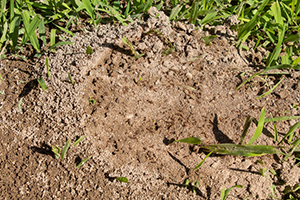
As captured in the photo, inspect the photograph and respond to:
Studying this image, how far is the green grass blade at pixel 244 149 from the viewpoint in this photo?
1.89 m

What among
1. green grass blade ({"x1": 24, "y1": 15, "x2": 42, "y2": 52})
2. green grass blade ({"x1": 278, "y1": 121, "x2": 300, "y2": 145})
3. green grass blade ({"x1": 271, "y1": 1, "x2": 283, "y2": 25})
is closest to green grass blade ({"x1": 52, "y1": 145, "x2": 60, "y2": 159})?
green grass blade ({"x1": 24, "y1": 15, "x2": 42, "y2": 52})

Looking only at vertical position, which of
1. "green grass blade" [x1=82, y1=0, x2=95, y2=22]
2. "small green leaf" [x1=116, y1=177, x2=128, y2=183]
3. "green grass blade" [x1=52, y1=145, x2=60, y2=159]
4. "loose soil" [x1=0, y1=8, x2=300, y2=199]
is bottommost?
"green grass blade" [x1=52, y1=145, x2=60, y2=159]

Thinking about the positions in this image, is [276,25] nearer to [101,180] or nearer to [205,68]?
[205,68]

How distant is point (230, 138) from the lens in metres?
2.04

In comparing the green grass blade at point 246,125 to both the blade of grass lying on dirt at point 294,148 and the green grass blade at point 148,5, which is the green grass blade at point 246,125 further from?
the green grass blade at point 148,5

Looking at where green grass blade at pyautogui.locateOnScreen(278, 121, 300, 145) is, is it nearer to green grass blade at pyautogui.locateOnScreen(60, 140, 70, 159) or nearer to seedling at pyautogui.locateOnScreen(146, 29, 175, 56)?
seedling at pyautogui.locateOnScreen(146, 29, 175, 56)

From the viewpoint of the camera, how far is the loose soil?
1919mm

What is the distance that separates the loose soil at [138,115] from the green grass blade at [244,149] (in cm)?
10

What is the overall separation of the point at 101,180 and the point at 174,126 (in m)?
0.72

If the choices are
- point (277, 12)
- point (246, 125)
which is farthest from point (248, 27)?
point (246, 125)

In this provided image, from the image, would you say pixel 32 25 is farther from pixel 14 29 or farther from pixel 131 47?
pixel 131 47

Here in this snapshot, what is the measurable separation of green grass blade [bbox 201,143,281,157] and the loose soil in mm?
99

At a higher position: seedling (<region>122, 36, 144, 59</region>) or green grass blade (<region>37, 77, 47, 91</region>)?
seedling (<region>122, 36, 144, 59</region>)

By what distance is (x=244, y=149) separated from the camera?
1.91 m
